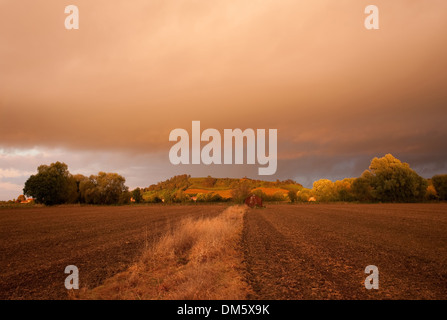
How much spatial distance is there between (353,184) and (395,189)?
1416 centimetres

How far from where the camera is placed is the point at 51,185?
84.4 m

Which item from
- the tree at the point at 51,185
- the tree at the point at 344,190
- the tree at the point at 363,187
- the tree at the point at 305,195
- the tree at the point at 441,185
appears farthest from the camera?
the tree at the point at 305,195

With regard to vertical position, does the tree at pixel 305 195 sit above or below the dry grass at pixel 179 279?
below

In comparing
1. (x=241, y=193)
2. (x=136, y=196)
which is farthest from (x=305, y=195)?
(x=136, y=196)

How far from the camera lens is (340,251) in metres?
12.5

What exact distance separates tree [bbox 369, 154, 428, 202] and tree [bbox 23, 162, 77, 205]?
389ft

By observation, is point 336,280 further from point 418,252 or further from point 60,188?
point 60,188

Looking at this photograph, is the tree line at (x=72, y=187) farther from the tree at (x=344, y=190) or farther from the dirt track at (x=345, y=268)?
the tree at (x=344, y=190)

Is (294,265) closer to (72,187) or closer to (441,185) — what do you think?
(72,187)

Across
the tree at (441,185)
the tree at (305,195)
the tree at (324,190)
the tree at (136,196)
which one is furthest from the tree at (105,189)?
the tree at (441,185)

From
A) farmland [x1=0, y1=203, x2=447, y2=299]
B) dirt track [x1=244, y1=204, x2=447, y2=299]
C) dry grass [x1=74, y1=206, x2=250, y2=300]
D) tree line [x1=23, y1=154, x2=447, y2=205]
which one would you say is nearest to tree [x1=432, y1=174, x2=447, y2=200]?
tree line [x1=23, y1=154, x2=447, y2=205]

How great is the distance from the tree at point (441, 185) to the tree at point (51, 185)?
145 metres

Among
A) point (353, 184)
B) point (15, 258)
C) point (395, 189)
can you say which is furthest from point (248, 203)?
point (15, 258)

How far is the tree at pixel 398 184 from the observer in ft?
287
